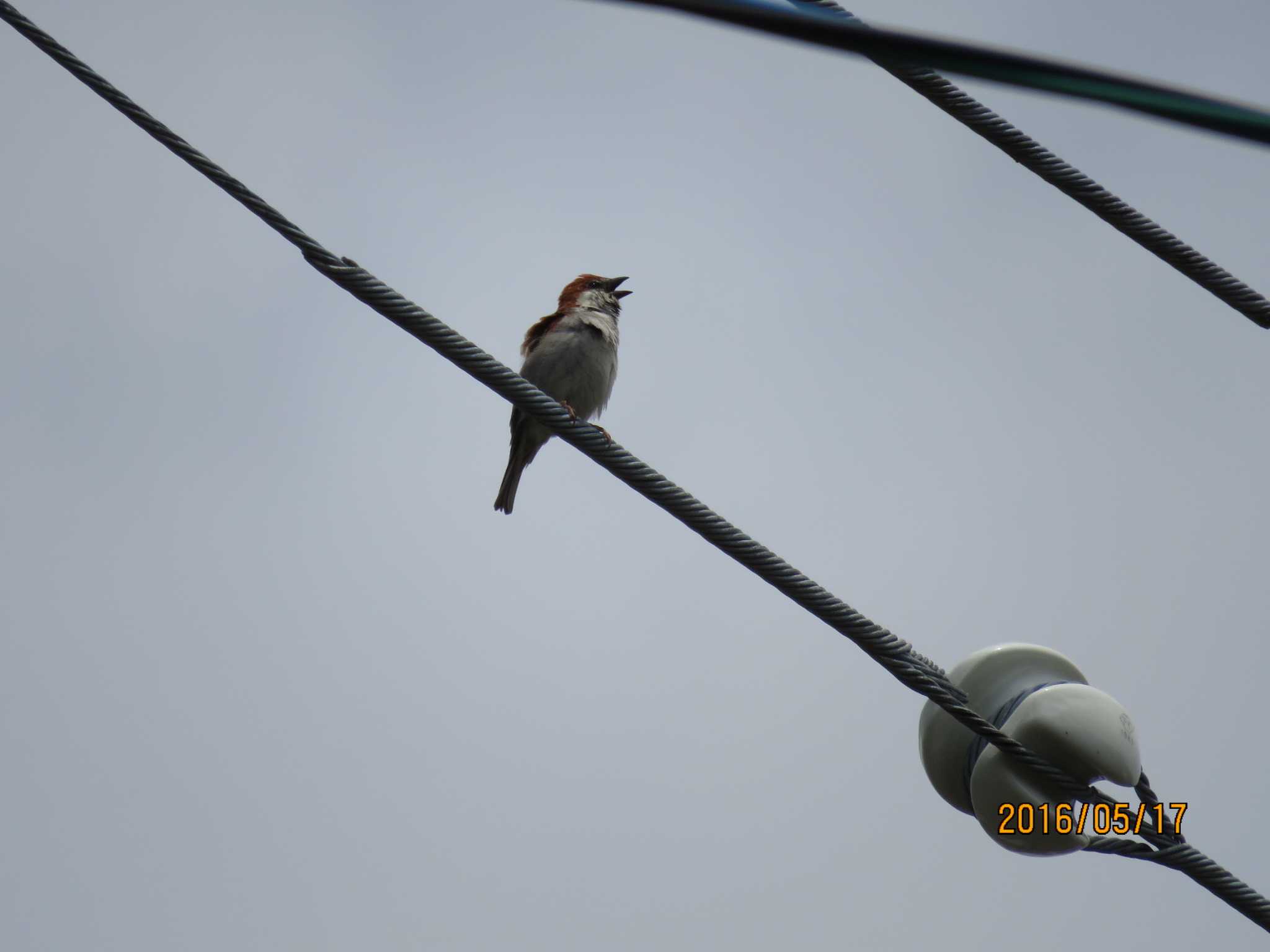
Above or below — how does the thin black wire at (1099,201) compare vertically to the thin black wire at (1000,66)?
above

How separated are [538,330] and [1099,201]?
5.19 meters

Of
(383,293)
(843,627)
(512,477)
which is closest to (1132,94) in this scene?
(843,627)

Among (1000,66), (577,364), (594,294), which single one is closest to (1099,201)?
(1000,66)

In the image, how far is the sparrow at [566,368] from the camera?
7.68 meters

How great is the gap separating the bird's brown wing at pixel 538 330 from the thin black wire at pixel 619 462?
4603mm

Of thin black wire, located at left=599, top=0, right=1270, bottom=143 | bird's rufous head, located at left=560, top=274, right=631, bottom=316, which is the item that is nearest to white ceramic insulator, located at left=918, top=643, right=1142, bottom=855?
thin black wire, located at left=599, top=0, right=1270, bottom=143

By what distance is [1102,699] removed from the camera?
11.8 ft

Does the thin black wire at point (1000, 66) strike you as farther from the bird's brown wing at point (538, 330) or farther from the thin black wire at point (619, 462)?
the bird's brown wing at point (538, 330)

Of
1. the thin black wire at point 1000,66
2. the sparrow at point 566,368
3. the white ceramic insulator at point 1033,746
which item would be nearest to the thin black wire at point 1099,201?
the white ceramic insulator at point 1033,746

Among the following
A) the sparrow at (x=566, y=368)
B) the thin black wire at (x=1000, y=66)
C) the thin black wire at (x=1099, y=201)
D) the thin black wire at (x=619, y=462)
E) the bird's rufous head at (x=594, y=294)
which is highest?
the bird's rufous head at (x=594, y=294)

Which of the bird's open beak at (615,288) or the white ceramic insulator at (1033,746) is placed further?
the bird's open beak at (615,288)

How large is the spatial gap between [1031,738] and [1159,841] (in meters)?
0.43

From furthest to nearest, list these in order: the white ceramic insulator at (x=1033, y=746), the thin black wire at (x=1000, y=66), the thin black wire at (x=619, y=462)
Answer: the white ceramic insulator at (x=1033, y=746)
the thin black wire at (x=619, y=462)
the thin black wire at (x=1000, y=66)

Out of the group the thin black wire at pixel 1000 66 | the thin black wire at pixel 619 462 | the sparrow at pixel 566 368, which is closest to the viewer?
the thin black wire at pixel 1000 66
